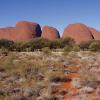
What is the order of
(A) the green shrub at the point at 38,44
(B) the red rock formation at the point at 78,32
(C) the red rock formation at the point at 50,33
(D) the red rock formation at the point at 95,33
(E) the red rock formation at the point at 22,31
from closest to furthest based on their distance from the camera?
1. (A) the green shrub at the point at 38,44
2. (B) the red rock formation at the point at 78,32
3. (D) the red rock formation at the point at 95,33
4. (E) the red rock formation at the point at 22,31
5. (C) the red rock formation at the point at 50,33

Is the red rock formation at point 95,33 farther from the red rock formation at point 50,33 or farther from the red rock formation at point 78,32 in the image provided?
the red rock formation at point 50,33

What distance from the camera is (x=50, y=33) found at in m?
114

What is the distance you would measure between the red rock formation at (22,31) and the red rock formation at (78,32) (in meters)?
10.3

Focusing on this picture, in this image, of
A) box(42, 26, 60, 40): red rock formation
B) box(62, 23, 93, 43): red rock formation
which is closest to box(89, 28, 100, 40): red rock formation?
box(62, 23, 93, 43): red rock formation

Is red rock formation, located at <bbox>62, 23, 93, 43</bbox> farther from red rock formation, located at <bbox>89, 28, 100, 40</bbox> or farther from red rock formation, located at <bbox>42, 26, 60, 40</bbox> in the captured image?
red rock formation, located at <bbox>42, 26, 60, 40</bbox>

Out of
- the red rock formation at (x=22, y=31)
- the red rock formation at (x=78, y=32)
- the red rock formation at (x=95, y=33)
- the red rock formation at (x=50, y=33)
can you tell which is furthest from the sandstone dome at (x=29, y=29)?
the red rock formation at (x=95, y=33)

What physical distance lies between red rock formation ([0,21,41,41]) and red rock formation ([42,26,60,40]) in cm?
301

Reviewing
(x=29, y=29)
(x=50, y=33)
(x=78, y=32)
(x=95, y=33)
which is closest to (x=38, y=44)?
(x=29, y=29)

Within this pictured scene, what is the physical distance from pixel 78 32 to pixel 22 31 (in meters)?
19.2

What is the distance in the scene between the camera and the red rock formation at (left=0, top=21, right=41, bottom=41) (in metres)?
110

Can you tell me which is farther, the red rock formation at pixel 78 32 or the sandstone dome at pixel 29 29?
the sandstone dome at pixel 29 29

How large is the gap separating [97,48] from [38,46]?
15558mm

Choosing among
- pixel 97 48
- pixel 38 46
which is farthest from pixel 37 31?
pixel 97 48

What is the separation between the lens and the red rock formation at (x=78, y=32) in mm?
107375
